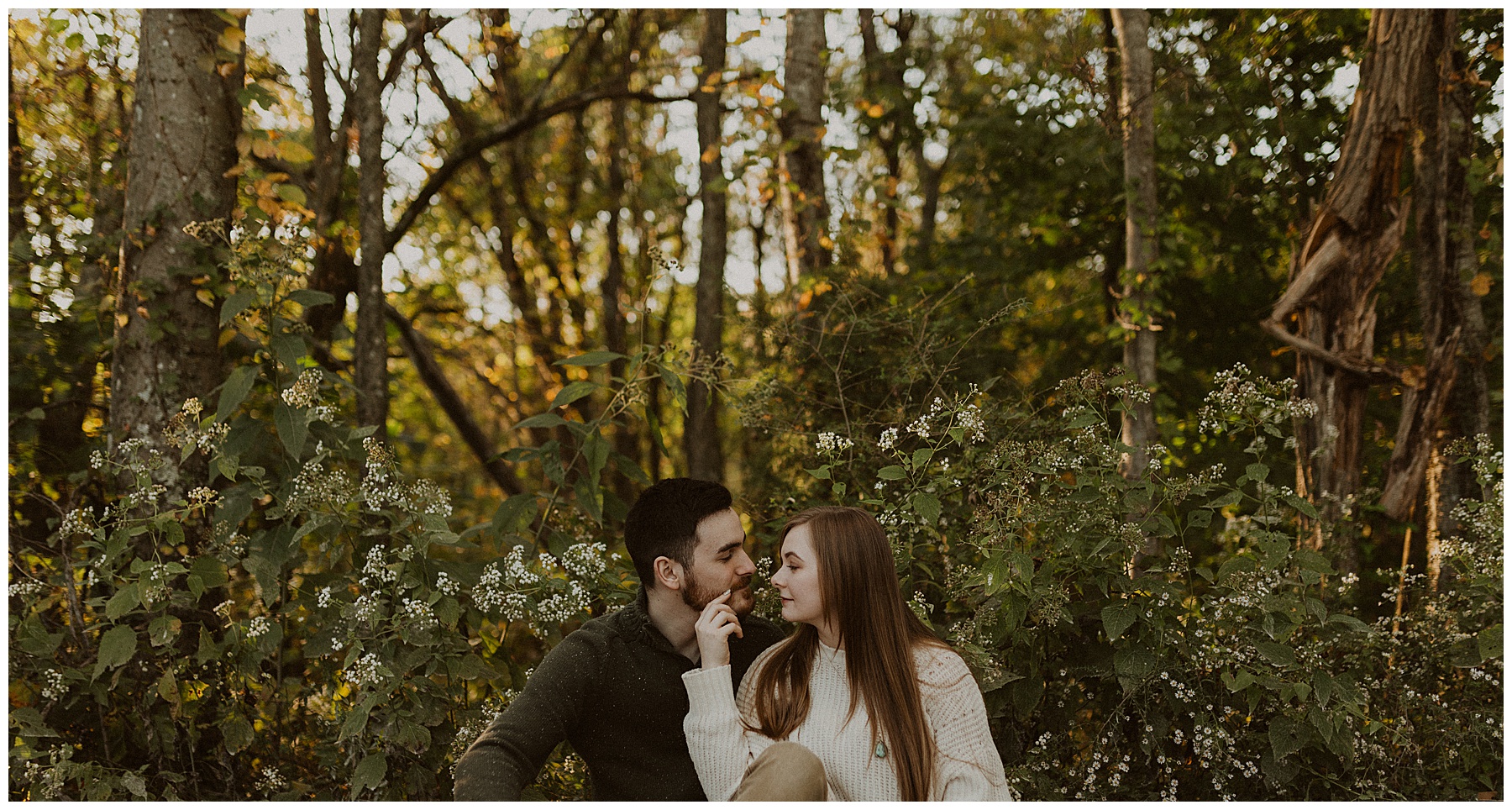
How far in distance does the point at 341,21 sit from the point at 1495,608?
6663 millimetres

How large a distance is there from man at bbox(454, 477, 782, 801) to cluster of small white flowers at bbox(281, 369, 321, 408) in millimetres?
1204

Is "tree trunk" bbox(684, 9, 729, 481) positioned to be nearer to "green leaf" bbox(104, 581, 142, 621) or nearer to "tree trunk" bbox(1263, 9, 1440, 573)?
"green leaf" bbox(104, 581, 142, 621)

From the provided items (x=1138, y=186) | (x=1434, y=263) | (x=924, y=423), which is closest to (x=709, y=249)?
(x=1138, y=186)

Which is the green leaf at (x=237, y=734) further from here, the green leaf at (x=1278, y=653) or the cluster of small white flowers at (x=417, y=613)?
the green leaf at (x=1278, y=653)

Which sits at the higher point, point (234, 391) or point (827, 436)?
point (234, 391)

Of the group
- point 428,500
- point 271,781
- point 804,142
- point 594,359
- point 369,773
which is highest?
point 804,142

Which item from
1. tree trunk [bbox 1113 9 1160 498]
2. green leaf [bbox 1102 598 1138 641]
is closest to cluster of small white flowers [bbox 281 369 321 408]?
green leaf [bbox 1102 598 1138 641]

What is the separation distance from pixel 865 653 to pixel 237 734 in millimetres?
2161

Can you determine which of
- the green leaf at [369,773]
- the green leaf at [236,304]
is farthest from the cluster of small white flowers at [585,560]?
the green leaf at [236,304]

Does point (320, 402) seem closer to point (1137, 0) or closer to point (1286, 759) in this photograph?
point (1286, 759)

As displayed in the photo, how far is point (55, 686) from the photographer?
3041 millimetres

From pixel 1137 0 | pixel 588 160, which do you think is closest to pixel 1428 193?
pixel 1137 0

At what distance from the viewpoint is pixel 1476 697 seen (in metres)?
2.99

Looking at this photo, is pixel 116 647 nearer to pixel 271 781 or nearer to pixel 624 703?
pixel 271 781
